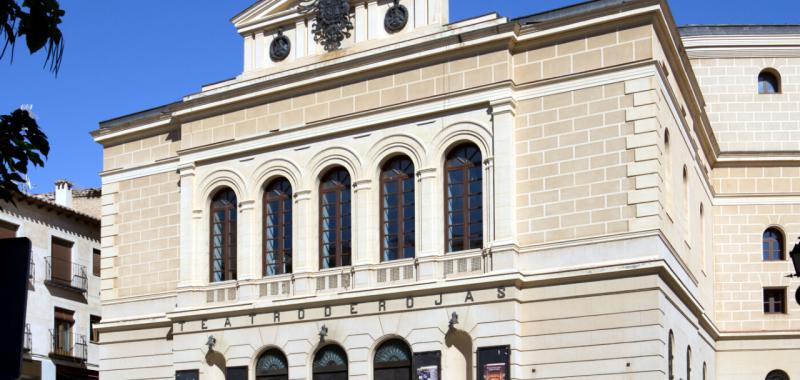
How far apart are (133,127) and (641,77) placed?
13.9m

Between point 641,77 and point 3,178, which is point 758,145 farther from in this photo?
point 3,178

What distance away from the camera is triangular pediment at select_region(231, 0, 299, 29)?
1126 inches

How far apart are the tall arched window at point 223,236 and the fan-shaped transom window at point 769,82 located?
52.8 ft

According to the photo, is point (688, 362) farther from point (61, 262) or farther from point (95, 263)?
point (95, 263)

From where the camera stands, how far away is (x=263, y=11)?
2897cm

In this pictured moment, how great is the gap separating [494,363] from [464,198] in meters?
3.64

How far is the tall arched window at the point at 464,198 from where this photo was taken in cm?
2541

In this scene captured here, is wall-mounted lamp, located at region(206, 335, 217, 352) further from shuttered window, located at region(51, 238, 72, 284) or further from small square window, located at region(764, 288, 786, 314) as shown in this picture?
small square window, located at region(764, 288, 786, 314)

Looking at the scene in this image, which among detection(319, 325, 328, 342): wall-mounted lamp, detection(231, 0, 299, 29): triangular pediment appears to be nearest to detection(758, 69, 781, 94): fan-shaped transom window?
detection(231, 0, 299, 29): triangular pediment

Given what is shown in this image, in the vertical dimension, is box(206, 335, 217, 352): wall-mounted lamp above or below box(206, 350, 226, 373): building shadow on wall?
above

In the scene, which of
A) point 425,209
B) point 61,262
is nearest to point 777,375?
point 425,209

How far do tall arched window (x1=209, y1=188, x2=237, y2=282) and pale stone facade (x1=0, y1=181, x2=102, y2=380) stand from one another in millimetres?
9731

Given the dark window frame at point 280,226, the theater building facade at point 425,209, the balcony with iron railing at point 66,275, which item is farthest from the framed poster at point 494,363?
the balcony with iron railing at point 66,275

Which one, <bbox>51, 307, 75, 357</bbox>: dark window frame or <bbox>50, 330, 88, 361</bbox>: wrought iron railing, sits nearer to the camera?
<bbox>50, 330, 88, 361</bbox>: wrought iron railing
